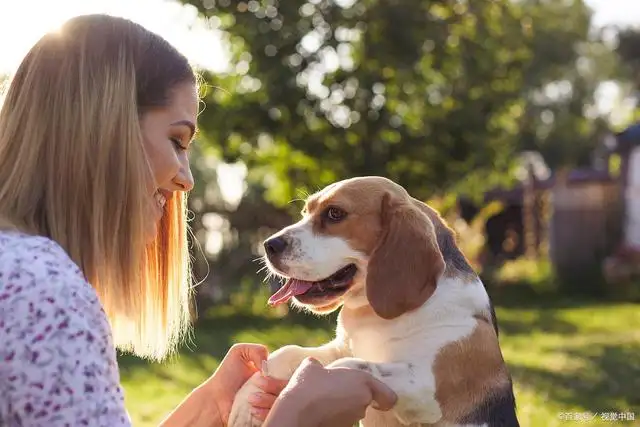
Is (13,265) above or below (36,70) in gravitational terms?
below

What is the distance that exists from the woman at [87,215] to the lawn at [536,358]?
497cm

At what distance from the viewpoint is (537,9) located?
56.4ft

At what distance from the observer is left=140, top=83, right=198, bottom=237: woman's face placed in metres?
2.57

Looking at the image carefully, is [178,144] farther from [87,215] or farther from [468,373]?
[468,373]

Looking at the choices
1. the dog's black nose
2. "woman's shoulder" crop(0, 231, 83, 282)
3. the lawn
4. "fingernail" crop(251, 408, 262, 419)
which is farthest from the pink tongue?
the lawn

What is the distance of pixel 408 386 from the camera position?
3.05 metres

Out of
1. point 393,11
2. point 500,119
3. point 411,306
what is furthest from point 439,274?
point 500,119

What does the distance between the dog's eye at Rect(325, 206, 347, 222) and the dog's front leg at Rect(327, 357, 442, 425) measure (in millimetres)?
769

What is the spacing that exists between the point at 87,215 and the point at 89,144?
0.18m

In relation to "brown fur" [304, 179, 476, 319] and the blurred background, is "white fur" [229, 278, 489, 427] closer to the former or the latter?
"brown fur" [304, 179, 476, 319]

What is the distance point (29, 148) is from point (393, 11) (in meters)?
12.7

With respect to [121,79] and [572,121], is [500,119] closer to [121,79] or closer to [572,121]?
[121,79]

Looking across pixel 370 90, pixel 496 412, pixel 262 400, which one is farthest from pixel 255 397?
pixel 370 90

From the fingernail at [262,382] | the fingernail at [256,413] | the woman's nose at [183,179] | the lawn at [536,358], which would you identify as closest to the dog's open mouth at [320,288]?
the fingernail at [262,382]
